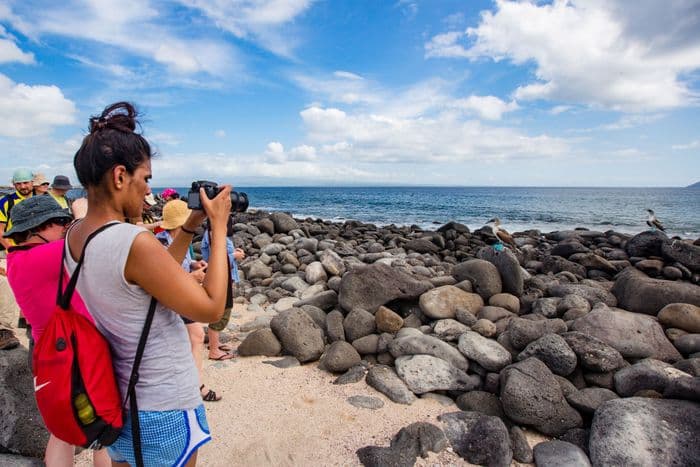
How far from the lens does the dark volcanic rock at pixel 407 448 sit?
10.7 feet

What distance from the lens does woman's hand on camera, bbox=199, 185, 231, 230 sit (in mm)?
1625

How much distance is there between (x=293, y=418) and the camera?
390 cm

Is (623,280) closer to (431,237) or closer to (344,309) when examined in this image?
(344,309)

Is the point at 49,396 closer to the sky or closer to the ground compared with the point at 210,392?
closer to the sky

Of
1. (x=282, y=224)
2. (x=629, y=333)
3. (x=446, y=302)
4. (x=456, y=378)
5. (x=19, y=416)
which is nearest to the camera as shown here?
(x=19, y=416)

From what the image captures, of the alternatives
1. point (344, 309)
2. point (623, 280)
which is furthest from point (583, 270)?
point (344, 309)

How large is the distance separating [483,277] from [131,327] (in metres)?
5.69

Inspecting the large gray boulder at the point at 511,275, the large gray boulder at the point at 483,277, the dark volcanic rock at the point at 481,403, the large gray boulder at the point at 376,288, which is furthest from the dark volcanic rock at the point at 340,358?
the large gray boulder at the point at 511,275

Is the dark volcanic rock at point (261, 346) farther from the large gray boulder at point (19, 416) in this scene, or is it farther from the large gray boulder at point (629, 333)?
the large gray boulder at point (629, 333)

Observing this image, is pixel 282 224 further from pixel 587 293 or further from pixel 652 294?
pixel 652 294

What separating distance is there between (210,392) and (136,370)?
309 centimetres

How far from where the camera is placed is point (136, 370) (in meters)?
1.44

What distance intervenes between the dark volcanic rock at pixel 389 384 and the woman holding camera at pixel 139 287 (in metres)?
2.95

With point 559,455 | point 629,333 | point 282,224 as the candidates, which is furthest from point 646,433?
point 282,224
